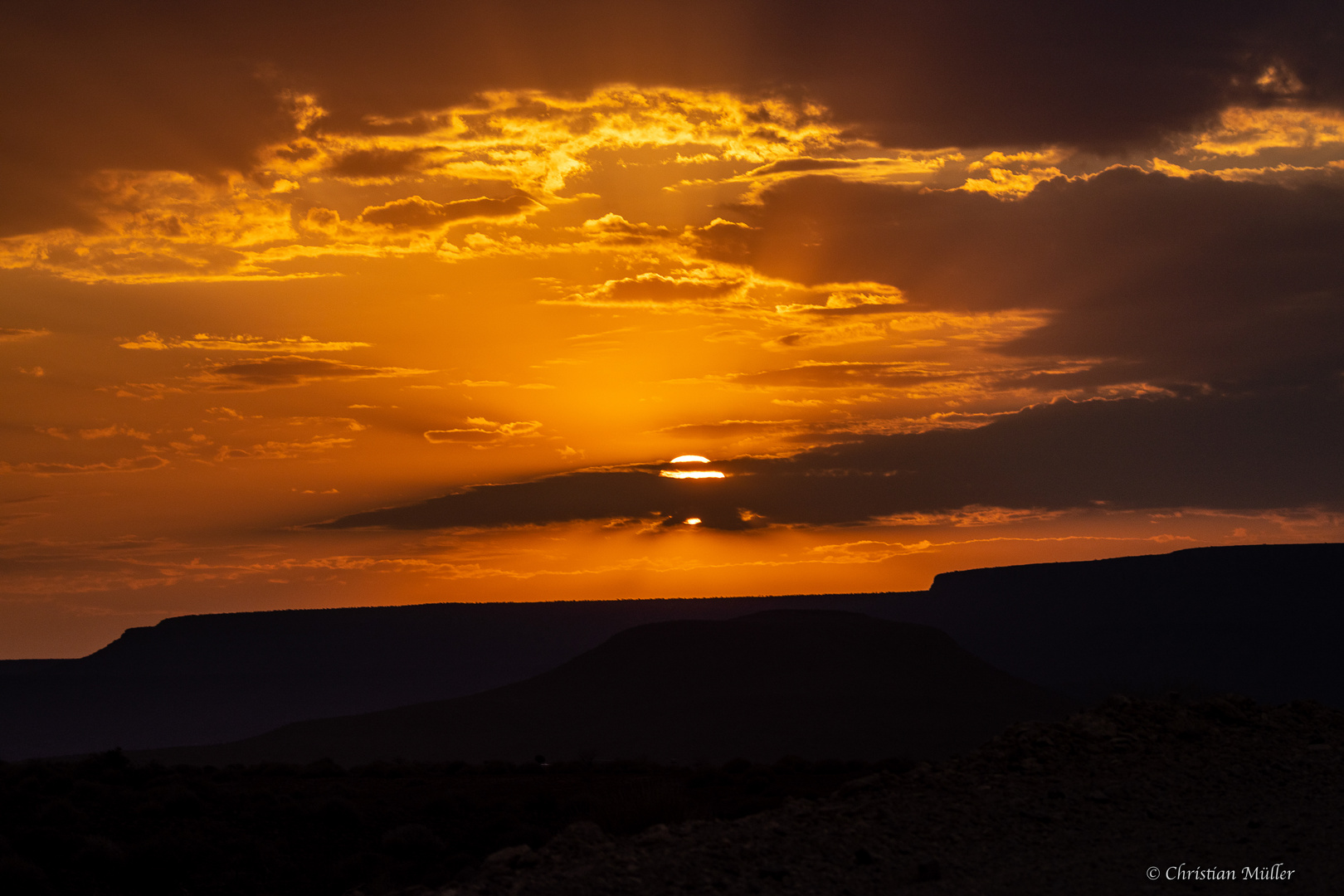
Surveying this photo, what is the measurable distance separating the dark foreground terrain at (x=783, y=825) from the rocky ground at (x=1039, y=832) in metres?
0.04

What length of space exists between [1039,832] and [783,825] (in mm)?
3138

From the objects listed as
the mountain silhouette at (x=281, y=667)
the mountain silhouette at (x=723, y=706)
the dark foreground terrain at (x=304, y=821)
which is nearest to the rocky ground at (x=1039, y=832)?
the dark foreground terrain at (x=304, y=821)

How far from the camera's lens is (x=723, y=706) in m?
104

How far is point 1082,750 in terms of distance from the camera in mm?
17906

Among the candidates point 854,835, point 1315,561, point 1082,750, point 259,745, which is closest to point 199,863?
point 854,835

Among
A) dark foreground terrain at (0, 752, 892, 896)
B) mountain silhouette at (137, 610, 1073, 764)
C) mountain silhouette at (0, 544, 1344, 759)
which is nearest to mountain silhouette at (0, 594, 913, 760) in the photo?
mountain silhouette at (0, 544, 1344, 759)

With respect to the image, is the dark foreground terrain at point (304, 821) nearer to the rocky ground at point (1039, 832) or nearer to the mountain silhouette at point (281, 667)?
the rocky ground at point (1039, 832)

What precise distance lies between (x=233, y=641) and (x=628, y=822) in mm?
157247

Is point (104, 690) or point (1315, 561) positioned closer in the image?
point (1315, 561)

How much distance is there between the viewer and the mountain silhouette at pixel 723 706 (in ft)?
298

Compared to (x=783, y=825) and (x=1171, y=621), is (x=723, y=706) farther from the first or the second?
(x=783, y=825)

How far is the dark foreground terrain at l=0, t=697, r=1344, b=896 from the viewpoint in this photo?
12312mm

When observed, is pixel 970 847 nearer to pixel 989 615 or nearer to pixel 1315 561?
pixel 1315 561

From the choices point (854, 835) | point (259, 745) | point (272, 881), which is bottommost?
point (259, 745)
